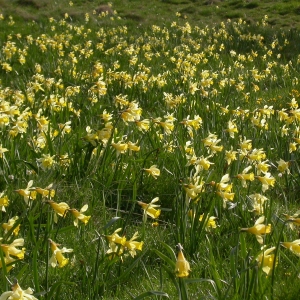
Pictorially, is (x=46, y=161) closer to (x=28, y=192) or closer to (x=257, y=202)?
(x=28, y=192)

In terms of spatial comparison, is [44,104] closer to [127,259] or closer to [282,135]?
[282,135]

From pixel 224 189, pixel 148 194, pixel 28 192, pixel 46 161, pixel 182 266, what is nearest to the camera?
pixel 182 266

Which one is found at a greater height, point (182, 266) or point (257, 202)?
point (182, 266)

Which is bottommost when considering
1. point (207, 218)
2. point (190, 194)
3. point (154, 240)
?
point (154, 240)

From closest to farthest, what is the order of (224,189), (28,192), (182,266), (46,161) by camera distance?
1. (182,266)
2. (28,192)
3. (224,189)
4. (46,161)

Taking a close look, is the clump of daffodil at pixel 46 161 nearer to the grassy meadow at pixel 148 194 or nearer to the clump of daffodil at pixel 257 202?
the grassy meadow at pixel 148 194

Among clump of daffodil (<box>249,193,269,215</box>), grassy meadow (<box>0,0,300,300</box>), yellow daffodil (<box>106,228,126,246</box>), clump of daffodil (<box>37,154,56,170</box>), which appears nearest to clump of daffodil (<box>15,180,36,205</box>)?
grassy meadow (<box>0,0,300,300</box>)

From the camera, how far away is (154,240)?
2562 mm

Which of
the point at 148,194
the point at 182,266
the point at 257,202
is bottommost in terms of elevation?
the point at 148,194

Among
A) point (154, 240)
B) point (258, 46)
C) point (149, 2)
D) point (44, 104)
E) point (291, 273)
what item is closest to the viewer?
point (291, 273)

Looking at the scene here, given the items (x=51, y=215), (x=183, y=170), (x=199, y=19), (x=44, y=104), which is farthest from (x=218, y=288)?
(x=199, y=19)

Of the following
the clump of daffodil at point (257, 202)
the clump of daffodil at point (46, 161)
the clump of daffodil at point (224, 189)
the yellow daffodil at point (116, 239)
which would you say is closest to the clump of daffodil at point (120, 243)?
the yellow daffodil at point (116, 239)

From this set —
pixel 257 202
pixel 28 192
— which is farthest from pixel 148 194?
pixel 28 192

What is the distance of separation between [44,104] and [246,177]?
2.48 metres
